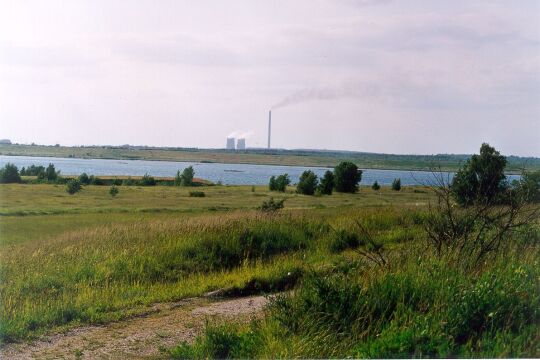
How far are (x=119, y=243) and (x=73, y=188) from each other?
30076 mm

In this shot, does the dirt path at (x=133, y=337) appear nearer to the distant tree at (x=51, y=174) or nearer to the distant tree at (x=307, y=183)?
the distant tree at (x=307, y=183)

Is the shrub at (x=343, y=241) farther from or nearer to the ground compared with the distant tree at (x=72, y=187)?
farther from the ground

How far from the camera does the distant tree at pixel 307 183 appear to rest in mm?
30750

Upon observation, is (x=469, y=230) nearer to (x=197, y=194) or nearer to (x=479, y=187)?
(x=479, y=187)

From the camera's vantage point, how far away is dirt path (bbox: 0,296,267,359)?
7090mm

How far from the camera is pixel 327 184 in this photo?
29.9 metres

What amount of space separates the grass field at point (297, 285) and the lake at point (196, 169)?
13325 millimetres

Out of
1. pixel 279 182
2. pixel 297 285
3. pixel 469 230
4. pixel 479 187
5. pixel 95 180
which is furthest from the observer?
pixel 95 180

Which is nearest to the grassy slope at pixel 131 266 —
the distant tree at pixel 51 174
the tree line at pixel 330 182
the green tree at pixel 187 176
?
the tree line at pixel 330 182

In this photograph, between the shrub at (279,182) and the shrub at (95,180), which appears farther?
the shrub at (95,180)

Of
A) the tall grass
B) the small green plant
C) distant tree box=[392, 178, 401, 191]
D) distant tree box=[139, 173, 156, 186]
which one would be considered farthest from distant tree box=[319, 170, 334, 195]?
the tall grass

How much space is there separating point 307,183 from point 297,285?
74.9 feet

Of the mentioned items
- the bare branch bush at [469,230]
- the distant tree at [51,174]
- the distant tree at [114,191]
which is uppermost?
the bare branch bush at [469,230]

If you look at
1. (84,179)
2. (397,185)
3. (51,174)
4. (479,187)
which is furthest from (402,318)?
(51,174)
